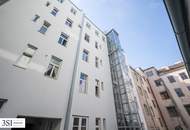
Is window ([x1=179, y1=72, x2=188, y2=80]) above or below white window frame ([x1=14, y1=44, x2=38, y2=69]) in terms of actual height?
above

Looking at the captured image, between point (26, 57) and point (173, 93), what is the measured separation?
93.0 ft

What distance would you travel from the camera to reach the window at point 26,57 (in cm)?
575

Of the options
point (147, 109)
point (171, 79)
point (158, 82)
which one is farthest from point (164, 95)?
point (147, 109)

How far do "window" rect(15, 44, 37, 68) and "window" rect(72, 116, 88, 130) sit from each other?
14.6ft

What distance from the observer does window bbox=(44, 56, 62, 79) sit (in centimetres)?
688

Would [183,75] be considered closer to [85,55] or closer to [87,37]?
[87,37]

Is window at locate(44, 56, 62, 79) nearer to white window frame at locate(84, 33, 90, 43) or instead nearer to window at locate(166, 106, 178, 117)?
white window frame at locate(84, 33, 90, 43)

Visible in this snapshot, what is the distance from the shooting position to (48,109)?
572cm

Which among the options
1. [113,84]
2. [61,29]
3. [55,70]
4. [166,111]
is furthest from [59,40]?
[166,111]

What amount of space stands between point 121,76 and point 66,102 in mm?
7481

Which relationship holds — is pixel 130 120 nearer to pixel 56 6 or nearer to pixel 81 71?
pixel 81 71

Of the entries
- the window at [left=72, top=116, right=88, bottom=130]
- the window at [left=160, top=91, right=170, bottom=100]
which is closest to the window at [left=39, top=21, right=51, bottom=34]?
the window at [left=72, top=116, right=88, bottom=130]

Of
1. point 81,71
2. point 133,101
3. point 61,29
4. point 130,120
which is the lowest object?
point 130,120

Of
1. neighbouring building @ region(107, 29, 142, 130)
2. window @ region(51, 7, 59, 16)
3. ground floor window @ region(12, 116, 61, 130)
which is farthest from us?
window @ region(51, 7, 59, 16)
